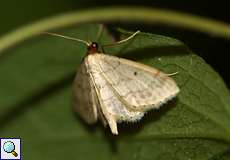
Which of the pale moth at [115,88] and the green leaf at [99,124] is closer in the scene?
the green leaf at [99,124]

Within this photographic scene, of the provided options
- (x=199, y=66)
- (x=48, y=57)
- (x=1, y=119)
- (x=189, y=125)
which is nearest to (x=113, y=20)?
(x=199, y=66)

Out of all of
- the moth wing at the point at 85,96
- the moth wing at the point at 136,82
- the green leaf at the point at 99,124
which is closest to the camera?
the green leaf at the point at 99,124

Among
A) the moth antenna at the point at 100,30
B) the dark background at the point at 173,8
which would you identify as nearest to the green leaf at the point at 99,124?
the moth antenna at the point at 100,30

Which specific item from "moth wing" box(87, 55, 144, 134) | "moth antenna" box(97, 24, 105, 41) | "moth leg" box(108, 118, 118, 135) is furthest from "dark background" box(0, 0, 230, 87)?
"moth leg" box(108, 118, 118, 135)

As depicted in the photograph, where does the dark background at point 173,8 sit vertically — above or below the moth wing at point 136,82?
above

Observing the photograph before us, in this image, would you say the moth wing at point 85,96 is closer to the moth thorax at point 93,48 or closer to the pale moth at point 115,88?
the pale moth at point 115,88

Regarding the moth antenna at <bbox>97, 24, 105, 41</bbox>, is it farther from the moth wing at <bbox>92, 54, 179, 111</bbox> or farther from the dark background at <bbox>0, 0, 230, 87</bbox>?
the dark background at <bbox>0, 0, 230, 87</bbox>

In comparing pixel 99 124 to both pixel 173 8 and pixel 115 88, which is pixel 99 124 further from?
pixel 173 8

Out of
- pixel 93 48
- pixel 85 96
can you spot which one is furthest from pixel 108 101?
pixel 93 48
